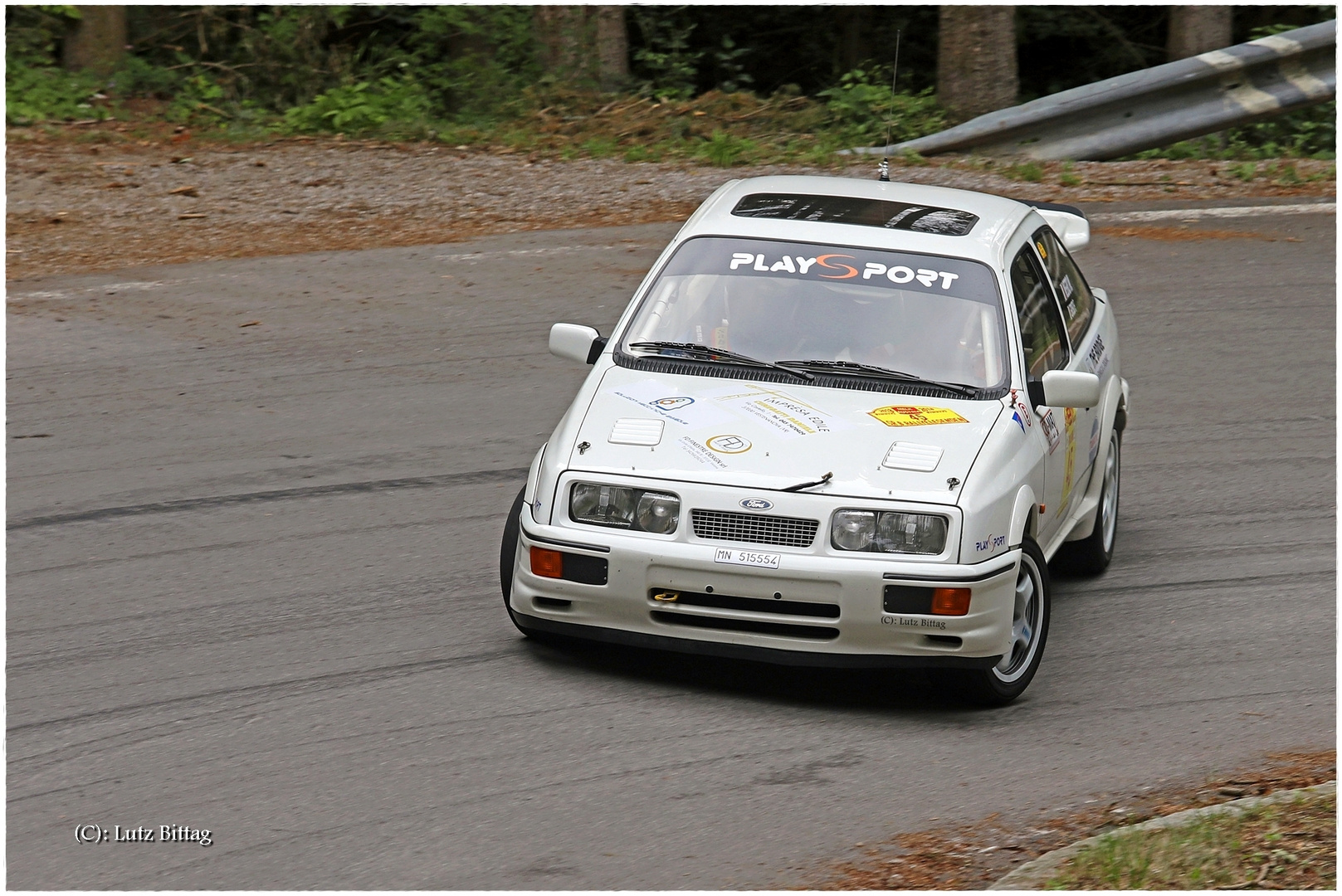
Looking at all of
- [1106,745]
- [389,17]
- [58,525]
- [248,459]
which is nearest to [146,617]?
[58,525]

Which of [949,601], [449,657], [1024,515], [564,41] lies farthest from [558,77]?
[949,601]

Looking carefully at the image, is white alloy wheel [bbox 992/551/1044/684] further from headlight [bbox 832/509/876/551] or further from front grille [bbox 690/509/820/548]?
front grille [bbox 690/509/820/548]

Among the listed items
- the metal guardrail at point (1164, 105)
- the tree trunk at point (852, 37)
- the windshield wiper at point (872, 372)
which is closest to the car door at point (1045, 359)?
the windshield wiper at point (872, 372)

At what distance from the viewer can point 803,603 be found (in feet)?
18.8

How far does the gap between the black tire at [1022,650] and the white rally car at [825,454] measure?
0.01m

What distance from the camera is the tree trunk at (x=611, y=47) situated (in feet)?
61.5

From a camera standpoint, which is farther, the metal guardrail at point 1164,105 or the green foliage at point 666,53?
the green foliage at point 666,53

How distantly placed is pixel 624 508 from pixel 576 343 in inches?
46.0

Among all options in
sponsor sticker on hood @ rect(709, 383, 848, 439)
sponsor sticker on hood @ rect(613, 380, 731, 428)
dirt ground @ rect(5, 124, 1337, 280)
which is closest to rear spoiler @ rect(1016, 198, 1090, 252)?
sponsor sticker on hood @ rect(709, 383, 848, 439)

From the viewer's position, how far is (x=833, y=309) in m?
6.70

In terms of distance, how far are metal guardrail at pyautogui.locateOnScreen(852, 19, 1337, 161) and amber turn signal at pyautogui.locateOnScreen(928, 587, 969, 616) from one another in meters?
11.1

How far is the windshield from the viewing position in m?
6.54

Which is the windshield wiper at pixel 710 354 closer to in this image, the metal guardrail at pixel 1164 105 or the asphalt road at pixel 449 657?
the asphalt road at pixel 449 657

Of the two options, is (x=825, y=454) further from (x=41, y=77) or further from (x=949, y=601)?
(x=41, y=77)
